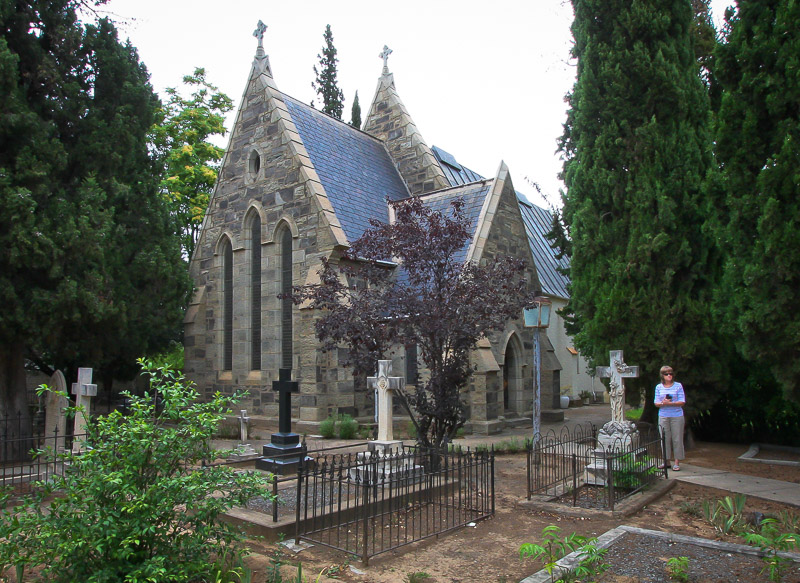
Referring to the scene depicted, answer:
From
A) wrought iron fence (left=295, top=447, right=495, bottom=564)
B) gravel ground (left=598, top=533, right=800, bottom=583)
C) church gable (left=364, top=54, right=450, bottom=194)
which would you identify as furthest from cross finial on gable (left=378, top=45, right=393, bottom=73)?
gravel ground (left=598, top=533, right=800, bottom=583)

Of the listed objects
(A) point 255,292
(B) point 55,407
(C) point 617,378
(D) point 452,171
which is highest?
(D) point 452,171

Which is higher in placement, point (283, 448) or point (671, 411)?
point (671, 411)

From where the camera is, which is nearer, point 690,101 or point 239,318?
point 690,101

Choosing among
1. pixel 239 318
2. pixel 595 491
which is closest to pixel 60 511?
pixel 595 491

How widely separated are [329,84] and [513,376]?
86.3ft

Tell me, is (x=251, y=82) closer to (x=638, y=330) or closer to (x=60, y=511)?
(x=638, y=330)

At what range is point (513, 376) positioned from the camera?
56.6ft

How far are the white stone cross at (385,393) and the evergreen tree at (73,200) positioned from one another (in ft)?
19.5

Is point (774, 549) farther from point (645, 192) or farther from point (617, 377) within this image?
point (645, 192)

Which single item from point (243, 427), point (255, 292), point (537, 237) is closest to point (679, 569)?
point (243, 427)

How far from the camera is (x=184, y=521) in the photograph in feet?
15.5

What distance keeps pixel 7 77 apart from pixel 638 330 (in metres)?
13.1

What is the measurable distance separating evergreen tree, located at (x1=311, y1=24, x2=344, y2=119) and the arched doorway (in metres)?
23.8

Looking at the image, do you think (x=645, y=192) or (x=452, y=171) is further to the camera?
(x=452, y=171)
